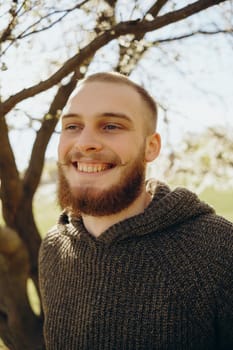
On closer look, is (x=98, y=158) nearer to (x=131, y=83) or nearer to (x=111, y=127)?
(x=111, y=127)

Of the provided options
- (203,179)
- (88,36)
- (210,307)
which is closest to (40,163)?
(88,36)

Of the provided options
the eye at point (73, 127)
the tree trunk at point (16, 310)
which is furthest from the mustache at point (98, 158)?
the tree trunk at point (16, 310)

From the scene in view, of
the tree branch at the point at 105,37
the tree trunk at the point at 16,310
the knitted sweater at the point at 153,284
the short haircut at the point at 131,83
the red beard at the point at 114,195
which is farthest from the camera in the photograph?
the tree trunk at the point at 16,310

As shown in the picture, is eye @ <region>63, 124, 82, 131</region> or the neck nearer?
eye @ <region>63, 124, 82, 131</region>

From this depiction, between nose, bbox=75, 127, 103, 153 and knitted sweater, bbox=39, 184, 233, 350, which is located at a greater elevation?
nose, bbox=75, 127, 103, 153

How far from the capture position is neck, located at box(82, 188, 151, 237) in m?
2.45

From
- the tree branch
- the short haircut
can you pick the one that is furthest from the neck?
the tree branch

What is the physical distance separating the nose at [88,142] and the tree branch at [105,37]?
1152 mm

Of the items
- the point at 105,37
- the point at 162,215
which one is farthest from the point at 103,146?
the point at 105,37

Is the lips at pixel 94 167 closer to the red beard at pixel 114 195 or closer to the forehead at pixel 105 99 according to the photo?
the red beard at pixel 114 195

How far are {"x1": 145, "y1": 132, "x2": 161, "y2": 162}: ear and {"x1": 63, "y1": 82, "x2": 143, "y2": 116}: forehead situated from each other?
15 cm

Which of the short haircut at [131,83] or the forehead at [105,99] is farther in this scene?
the short haircut at [131,83]

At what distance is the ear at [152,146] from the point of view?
2418 mm

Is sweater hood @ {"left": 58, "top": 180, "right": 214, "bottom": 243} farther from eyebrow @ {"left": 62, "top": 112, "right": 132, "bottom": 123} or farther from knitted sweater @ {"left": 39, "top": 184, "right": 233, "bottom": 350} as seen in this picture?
eyebrow @ {"left": 62, "top": 112, "right": 132, "bottom": 123}
